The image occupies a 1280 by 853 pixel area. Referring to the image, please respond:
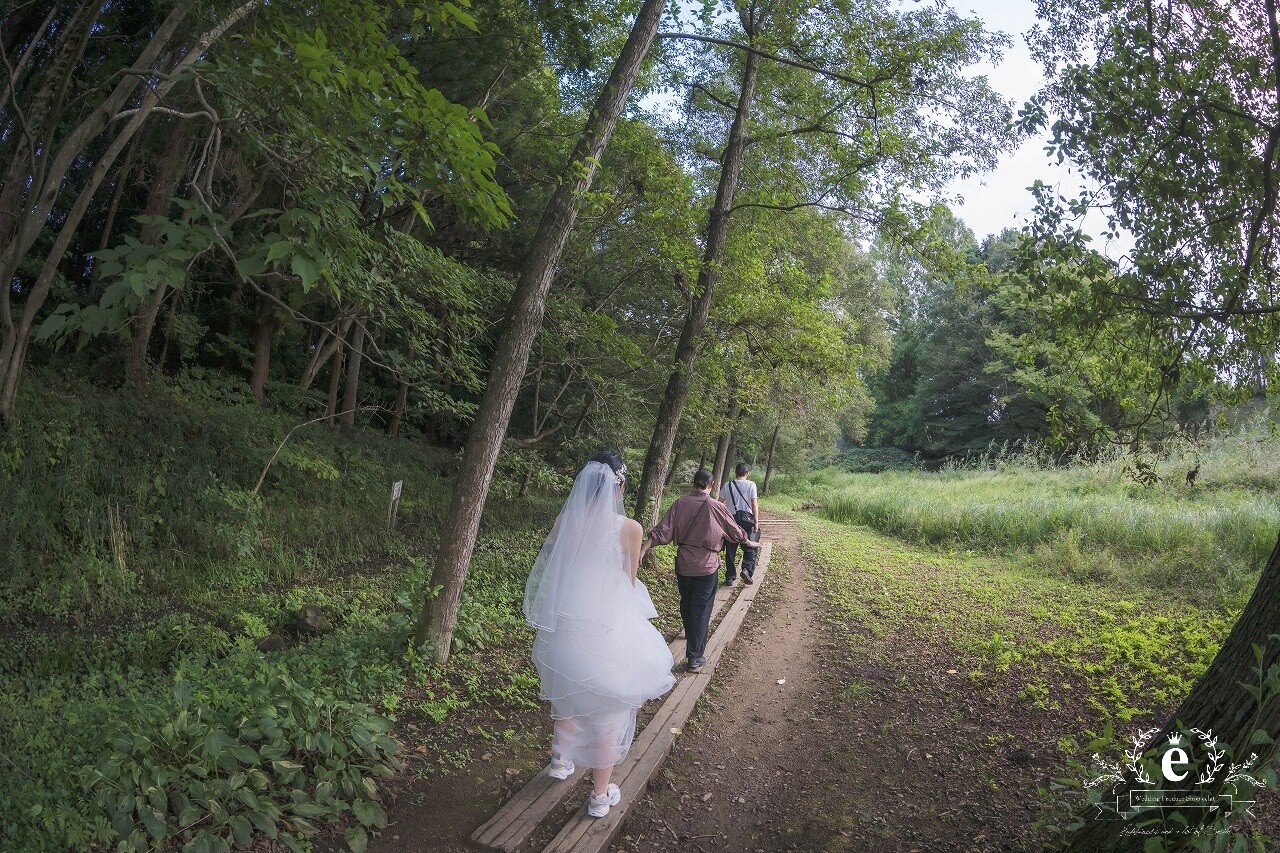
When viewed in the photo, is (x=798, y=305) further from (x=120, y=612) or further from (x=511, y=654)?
(x=120, y=612)

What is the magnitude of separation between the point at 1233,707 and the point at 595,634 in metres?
3.29

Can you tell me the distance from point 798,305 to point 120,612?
33.7 ft

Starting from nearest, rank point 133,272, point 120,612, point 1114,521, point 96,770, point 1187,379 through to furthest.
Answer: point 133,272, point 96,770, point 1187,379, point 120,612, point 1114,521

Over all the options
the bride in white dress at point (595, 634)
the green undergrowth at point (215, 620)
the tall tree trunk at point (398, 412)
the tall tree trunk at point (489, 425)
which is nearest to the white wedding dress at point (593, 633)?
the bride in white dress at point (595, 634)

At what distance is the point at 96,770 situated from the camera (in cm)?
353

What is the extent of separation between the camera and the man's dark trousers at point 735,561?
11219 mm

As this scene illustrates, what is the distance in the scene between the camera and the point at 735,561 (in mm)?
11453

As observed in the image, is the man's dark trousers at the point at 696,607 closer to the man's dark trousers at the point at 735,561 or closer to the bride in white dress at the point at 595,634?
the bride in white dress at the point at 595,634

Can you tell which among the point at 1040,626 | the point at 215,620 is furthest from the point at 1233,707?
the point at 215,620

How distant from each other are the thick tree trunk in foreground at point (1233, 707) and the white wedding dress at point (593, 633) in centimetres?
246

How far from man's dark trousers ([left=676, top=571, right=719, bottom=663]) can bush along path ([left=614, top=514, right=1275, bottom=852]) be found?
510 mm

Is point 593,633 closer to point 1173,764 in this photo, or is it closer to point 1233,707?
point 1173,764

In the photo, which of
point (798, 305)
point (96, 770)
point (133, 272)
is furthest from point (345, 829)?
point (798, 305)

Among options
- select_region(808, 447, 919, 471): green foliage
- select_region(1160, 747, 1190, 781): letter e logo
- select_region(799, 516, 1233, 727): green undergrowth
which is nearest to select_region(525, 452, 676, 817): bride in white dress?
Answer: select_region(1160, 747, 1190, 781): letter e logo
